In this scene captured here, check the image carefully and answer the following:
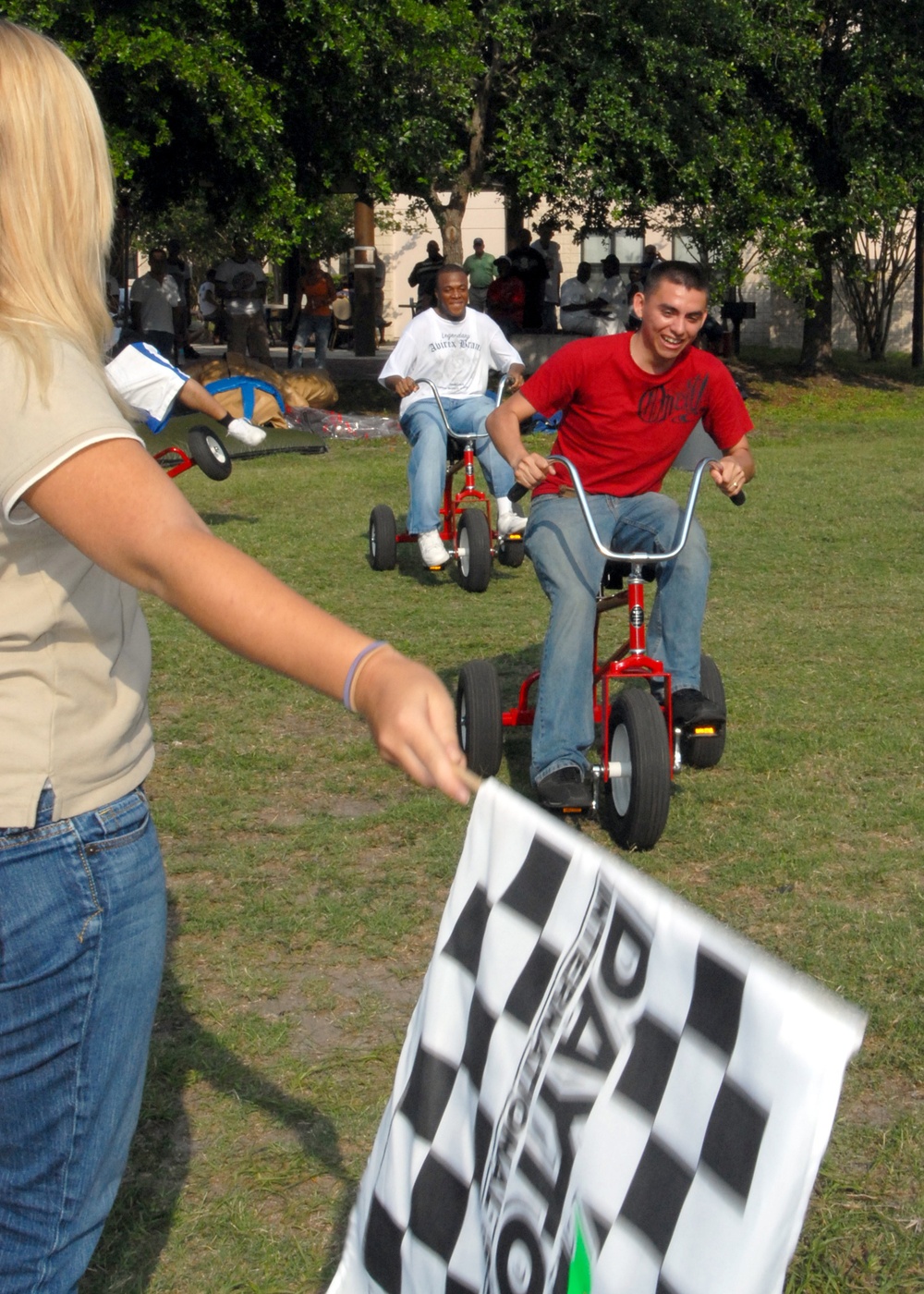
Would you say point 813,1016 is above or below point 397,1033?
above

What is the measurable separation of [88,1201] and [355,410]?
1671cm

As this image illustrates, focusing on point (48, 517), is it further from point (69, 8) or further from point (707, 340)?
point (707, 340)

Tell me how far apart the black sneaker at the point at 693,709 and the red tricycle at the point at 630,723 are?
0.02 metres

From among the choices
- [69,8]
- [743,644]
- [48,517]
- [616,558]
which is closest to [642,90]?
[69,8]

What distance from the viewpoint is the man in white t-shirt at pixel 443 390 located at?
8711 mm

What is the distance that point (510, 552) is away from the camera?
9.02 m

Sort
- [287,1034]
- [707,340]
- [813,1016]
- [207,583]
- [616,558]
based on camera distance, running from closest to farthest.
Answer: [813,1016] → [207,583] → [287,1034] → [616,558] → [707,340]

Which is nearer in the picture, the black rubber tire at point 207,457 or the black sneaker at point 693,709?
the black sneaker at point 693,709

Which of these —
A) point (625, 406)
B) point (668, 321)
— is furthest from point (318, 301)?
point (668, 321)

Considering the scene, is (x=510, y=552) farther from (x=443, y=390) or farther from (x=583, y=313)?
(x=583, y=313)

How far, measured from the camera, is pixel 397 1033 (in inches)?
139

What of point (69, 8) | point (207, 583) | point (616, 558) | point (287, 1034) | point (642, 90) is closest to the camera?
point (207, 583)

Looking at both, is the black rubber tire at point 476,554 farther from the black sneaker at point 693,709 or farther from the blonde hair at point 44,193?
the blonde hair at point 44,193

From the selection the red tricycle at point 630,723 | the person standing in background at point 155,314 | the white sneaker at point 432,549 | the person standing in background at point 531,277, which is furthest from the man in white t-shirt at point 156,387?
the person standing in background at point 531,277
